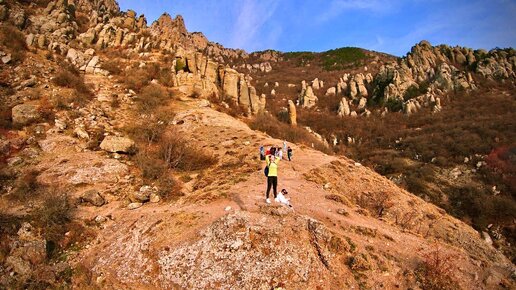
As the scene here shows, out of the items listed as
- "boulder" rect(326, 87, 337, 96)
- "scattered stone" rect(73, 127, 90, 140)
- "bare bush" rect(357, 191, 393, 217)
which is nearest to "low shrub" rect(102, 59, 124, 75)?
"scattered stone" rect(73, 127, 90, 140)

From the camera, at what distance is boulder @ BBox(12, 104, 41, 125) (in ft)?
52.9

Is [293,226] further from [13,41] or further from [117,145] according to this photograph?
[13,41]

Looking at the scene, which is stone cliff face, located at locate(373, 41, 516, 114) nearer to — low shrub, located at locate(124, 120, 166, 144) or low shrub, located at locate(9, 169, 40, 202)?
low shrub, located at locate(124, 120, 166, 144)

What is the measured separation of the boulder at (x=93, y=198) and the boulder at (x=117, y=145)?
3797 millimetres

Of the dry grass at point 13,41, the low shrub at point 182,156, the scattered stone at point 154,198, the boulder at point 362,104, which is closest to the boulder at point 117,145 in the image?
the low shrub at point 182,156

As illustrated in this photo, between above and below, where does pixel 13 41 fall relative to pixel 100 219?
above

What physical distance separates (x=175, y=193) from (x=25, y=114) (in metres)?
10.4

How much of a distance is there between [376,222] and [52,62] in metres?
25.3

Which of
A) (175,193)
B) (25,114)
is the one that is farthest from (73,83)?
(175,193)

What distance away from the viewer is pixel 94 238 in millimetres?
9906

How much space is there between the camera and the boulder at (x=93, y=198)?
11.6 meters

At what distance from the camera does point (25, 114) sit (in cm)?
1652

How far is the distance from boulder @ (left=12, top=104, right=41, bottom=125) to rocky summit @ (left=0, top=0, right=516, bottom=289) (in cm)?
7

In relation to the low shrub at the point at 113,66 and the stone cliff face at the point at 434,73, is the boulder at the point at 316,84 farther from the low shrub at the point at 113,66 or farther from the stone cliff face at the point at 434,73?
the low shrub at the point at 113,66
